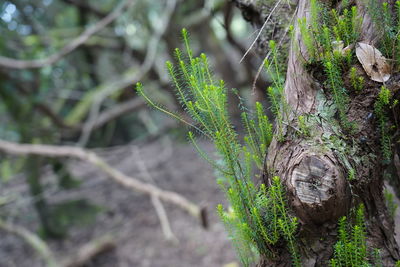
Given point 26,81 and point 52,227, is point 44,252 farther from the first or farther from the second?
point 26,81

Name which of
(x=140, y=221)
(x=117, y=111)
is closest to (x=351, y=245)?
(x=140, y=221)

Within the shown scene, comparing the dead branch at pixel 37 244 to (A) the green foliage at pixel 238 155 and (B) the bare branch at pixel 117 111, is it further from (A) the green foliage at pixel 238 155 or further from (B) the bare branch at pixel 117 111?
(A) the green foliage at pixel 238 155

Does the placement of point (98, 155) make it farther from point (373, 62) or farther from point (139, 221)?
point (373, 62)

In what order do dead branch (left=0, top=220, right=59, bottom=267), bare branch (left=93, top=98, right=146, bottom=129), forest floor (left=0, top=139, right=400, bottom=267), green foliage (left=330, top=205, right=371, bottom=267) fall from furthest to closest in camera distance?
1. bare branch (left=93, top=98, right=146, bottom=129)
2. forest floor (left=0, top=139, right=400, bottom=267)
3. dead branch (left=0, top=220, right=59, bottom=267)
4. green foliage (left=330, top=205, right=371, bottom=267)

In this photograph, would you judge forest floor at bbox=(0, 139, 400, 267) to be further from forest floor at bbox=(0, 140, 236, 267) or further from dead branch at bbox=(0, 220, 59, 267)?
dead branch at bbox=(0, 220, 59, 267)

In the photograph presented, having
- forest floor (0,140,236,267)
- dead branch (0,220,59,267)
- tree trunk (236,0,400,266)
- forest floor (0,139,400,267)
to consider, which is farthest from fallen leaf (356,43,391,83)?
dead branch (0,220,59,267)

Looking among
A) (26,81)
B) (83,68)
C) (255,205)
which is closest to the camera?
(255,205)

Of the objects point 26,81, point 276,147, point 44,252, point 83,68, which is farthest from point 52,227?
point 276,147
